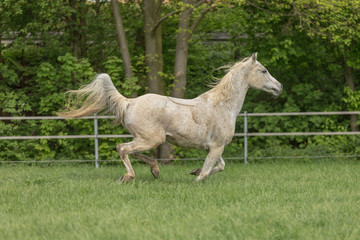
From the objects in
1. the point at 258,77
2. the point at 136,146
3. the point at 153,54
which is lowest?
the point at 136,146

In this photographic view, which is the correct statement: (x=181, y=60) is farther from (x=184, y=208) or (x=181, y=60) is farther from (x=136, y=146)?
(x=184, y=208)

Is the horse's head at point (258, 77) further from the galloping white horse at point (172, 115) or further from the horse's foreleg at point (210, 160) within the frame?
the horse's foreleg at point (210, 160)

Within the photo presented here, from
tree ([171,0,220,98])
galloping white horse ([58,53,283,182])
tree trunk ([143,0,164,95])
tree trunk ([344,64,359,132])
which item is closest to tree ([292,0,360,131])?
tree trunk ([344,64,359,132])

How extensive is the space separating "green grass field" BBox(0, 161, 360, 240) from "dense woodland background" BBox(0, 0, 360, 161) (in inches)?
148

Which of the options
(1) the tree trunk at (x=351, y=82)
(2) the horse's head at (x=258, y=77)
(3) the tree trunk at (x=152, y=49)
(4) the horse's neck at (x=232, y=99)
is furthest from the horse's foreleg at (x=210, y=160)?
(1) the tree trunk at (x=351, y=82)

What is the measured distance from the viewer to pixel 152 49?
1292 cm

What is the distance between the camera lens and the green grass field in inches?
202

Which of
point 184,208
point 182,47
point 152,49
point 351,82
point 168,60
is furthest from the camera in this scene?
point 168,60

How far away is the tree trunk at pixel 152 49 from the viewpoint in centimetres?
1288

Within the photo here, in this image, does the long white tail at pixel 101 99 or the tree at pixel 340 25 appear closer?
the long white tail at pixel 101 99

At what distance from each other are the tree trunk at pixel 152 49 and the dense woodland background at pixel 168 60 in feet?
0.08

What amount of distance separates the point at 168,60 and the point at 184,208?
342 inches

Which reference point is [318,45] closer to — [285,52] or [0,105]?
[285,52]

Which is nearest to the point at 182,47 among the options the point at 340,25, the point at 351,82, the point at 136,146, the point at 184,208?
the point at 340,25
